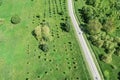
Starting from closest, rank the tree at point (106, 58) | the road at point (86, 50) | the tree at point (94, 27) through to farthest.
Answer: the road at point (86, 50)
the tree at point (106, 58)
the tree at point (94, 27)

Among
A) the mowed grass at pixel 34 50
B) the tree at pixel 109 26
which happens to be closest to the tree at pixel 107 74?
the mowed grass at pixel 34 50

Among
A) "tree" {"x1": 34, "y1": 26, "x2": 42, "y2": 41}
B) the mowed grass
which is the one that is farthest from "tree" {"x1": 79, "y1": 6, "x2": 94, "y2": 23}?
"tree" {"x1": 34, "y1": 26, "x2": 42, "y2": 41}

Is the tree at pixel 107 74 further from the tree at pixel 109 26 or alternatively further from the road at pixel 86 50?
the tree at pixel 109 26

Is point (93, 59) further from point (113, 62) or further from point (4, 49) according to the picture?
point (4, 49)

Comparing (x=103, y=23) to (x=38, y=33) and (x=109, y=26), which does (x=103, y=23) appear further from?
(x=38, y=33)

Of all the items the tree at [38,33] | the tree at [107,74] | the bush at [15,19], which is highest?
the bush at [15,19]

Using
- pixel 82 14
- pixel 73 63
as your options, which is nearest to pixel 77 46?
pixel 73 63
